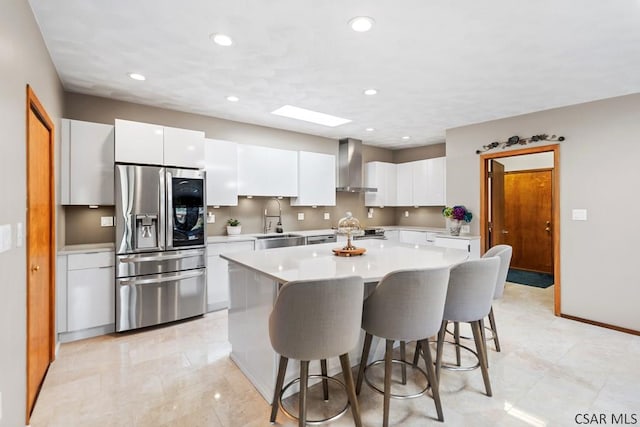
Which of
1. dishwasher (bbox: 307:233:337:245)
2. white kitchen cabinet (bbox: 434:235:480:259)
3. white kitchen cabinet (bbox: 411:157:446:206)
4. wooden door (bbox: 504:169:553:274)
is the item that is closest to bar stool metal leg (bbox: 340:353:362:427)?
dishwasher (bbox: 307:233:337:245)

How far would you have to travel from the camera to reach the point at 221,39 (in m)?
2.39

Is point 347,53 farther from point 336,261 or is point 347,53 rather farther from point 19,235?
point 19,235

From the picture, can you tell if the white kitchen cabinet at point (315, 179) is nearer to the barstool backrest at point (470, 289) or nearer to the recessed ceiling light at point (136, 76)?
the recessed ceiling light at point (136, 76)

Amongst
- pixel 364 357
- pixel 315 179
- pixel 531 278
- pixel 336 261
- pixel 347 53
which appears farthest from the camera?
pixel 531 278

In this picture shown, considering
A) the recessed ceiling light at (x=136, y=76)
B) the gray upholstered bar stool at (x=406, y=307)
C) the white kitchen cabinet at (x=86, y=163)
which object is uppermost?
the recessed ceiling light at (x=136, y=76)

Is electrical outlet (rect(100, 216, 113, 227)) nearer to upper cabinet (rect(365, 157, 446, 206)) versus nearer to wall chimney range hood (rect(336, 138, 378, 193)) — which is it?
wall chimney range hood (rect(336, 138, 378, 193))

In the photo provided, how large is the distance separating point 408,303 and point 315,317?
21.8 inches

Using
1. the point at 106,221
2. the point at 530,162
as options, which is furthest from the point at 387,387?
the point at 530,162

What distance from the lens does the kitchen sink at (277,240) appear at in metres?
4.38

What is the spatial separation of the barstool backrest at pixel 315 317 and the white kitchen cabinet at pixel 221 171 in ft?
9.34

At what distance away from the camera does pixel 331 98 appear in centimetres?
368

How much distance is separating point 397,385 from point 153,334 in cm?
252

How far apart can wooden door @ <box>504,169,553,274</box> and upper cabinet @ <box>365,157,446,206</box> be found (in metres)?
1.87

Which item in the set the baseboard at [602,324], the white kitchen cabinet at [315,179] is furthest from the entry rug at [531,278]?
the white kitchen cabinet at [315,179]
